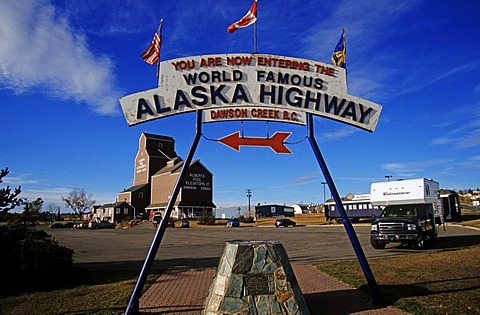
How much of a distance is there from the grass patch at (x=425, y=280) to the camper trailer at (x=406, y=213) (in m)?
1.95

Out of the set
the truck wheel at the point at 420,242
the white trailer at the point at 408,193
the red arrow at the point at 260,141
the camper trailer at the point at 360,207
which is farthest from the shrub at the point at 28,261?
the camper trailer at the point at 360,207

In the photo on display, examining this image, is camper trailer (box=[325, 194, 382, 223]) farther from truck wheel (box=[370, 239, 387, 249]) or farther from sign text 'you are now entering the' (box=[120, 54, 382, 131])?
sign text 'you are now entering the' (box=[120, 54, 382, 131])

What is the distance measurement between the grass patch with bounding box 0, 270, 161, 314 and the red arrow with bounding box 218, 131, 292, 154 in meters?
3.78

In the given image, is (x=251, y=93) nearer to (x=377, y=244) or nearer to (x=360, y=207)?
(x=377, y=244)

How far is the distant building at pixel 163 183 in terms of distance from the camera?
68.8 metres

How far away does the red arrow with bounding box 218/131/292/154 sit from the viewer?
788 cm

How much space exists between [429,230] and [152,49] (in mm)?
14537

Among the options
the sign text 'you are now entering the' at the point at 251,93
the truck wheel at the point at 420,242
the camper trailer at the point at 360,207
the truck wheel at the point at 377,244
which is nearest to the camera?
the sign text 'you are now entering the' at the point at 251,93

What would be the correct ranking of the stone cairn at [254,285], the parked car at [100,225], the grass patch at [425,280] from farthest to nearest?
the parked car at [100,225]
the grass patch at [425,280]
the stone cairn at [254,285]

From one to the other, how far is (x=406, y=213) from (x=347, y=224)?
10610 mm

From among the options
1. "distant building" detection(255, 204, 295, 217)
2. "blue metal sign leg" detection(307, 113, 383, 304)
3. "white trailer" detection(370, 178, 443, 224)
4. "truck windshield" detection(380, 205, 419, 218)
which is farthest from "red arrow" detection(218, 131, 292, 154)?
"distant building" detection(255, 204, 295, 217)

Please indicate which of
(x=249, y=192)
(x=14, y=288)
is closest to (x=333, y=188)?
(x=14, y=288)

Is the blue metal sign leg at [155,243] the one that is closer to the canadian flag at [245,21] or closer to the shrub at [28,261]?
the canadian flag at [245,21]

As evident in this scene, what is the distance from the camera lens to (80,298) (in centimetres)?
776
